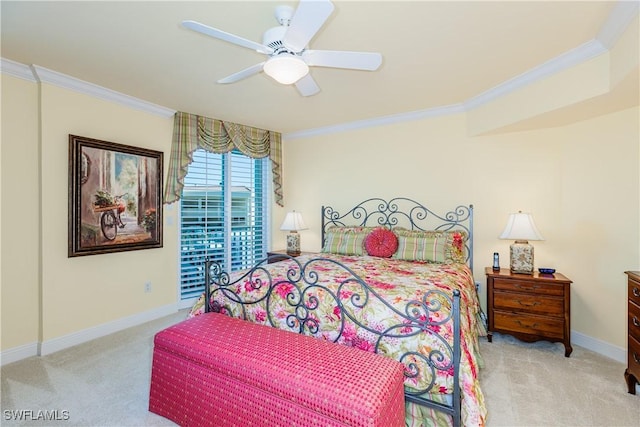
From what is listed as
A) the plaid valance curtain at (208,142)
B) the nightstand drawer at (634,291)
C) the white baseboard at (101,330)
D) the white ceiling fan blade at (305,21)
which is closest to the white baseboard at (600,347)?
the nightstand drawer at (634,291)

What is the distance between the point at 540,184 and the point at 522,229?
0.65 meters

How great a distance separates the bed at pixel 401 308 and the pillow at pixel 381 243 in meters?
0.02

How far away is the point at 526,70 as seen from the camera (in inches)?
111

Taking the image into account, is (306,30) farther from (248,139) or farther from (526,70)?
(248,139)

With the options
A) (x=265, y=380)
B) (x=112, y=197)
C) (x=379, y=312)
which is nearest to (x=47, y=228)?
(x=112, y=197)

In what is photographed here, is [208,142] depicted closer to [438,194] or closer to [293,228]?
[293,228]

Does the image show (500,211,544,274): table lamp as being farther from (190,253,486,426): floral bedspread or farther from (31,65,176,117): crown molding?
(31,65,176,117): crown molding

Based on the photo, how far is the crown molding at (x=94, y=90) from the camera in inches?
112

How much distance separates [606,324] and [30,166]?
5.51m

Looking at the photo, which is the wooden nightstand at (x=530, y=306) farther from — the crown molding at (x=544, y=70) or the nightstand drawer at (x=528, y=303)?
the crown molding at (x=544, y=70)

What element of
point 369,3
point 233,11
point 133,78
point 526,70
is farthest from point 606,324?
point 133,78

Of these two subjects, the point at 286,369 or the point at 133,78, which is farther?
the point at 133,78

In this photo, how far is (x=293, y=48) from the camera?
1866 millimetres

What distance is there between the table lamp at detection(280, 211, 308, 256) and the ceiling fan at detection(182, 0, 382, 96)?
2.62 m
